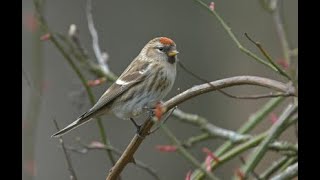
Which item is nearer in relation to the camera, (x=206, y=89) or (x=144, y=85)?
(x=206, y=89)

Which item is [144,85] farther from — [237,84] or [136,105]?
[237,84]

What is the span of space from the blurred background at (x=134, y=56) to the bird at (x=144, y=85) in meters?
1.78

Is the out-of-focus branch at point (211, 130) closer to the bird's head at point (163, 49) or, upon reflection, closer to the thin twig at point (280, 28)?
the bird's head at point (163, 49)

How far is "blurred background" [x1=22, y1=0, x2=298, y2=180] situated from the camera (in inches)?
257

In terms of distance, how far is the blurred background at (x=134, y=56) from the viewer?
21.4ft

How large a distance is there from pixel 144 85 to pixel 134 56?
250 centimetres

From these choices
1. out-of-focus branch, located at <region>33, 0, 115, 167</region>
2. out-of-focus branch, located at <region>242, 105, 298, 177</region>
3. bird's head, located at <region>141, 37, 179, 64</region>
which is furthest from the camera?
bird's head, located at <region>141, 37, 179, 64</region>

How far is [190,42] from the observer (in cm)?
743

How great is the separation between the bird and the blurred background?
178 centimetres

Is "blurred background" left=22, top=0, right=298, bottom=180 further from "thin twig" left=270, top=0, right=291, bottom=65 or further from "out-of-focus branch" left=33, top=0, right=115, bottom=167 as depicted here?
"thin twig" left=270, top=0, right=291, bottom=65

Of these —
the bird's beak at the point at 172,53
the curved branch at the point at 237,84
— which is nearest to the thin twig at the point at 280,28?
the bird's beak at the point at 172,53

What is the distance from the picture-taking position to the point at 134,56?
6633mm

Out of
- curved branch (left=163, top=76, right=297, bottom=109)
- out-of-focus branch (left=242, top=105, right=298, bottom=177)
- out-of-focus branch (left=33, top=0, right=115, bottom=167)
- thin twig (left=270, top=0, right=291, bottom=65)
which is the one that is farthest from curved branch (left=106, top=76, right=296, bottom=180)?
thin twig (left=270, top=0, right=291, bottom=65)

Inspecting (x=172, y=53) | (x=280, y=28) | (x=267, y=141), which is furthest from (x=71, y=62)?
(x=267, y=141)
